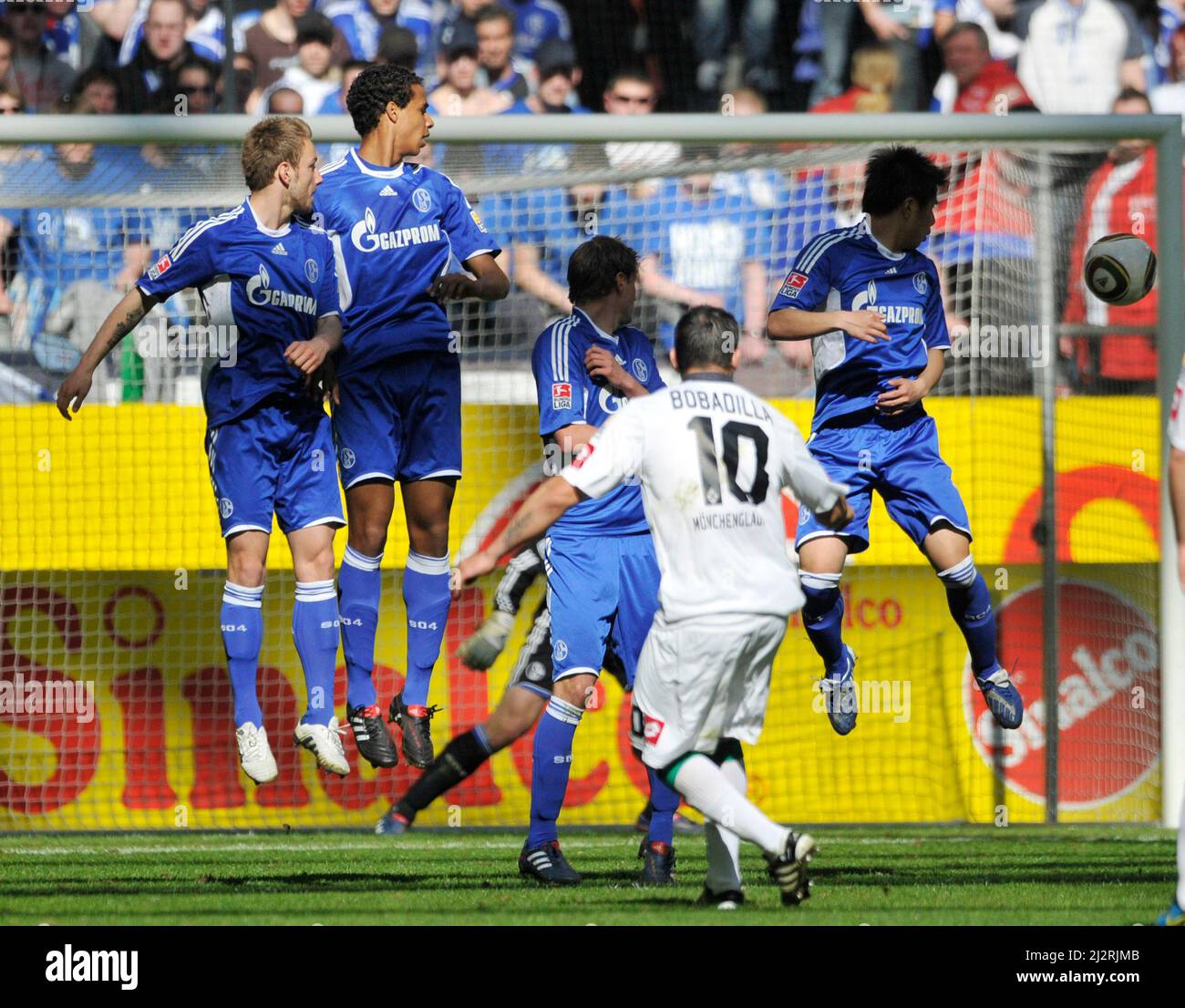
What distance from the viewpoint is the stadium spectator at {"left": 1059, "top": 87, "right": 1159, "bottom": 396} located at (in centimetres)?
993

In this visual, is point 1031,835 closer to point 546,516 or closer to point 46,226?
point 546,516

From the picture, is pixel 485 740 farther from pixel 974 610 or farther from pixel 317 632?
pixel 974 610

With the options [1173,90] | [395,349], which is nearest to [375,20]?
Answer: [1173,90]

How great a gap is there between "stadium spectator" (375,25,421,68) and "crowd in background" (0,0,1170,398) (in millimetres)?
18

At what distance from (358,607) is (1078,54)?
8.00 m

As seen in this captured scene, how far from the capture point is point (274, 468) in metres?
7.36

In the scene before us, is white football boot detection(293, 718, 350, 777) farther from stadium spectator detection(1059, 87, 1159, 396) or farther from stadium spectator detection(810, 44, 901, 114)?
stadium spectator detection(810, 44, 901, 114)

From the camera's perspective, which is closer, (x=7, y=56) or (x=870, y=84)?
(x=7, y=56)

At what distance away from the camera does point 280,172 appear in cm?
715

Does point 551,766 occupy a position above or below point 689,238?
below

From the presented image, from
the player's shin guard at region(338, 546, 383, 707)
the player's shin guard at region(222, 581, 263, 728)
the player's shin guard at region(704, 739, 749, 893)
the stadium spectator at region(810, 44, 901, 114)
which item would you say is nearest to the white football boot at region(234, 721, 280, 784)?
the player's shin guard at region(222, 581, 263, 728)

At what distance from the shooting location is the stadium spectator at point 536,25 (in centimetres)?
1298

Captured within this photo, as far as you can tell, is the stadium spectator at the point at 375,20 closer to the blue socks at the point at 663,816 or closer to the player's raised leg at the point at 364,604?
the player's raised leg at the point at 364,604
